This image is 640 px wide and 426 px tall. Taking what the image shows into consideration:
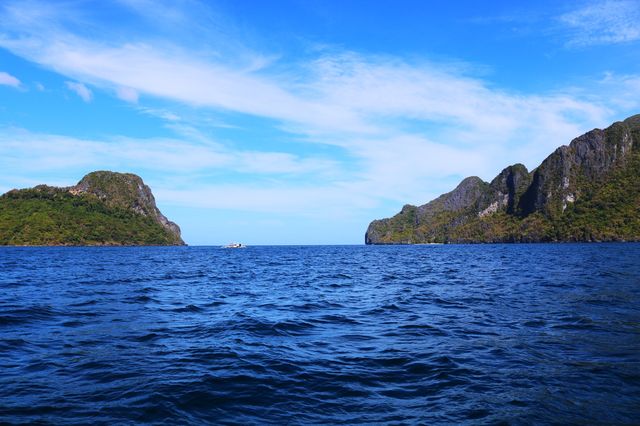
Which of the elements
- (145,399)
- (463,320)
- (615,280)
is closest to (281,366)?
(145,399)

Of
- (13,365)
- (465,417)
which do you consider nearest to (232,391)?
(465,417)

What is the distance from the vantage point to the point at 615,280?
1372 inches

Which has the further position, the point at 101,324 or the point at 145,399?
the point at 101,324

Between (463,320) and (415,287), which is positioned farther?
(415,287)

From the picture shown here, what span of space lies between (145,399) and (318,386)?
164 inches

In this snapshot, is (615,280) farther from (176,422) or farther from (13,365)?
(13,365)

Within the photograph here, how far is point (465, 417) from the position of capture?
878cm

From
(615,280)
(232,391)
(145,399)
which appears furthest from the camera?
(615,280)

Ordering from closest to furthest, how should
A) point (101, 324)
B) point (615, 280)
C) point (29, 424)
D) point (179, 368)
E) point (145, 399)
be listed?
point (29, 424), point (145, 399), point (179, 368), point (101, 324), point (615, 280)

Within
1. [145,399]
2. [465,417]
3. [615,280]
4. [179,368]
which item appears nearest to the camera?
[465,417]

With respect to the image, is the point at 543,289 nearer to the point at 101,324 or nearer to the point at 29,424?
the point at 101,324

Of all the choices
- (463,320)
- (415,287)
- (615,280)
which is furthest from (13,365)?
(615,280)

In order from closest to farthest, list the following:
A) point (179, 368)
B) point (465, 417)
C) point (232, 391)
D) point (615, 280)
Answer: point (465, 417) < point (232, 391) < point (179, 368) < point (615, 280)

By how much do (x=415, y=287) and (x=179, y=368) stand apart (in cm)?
2609
